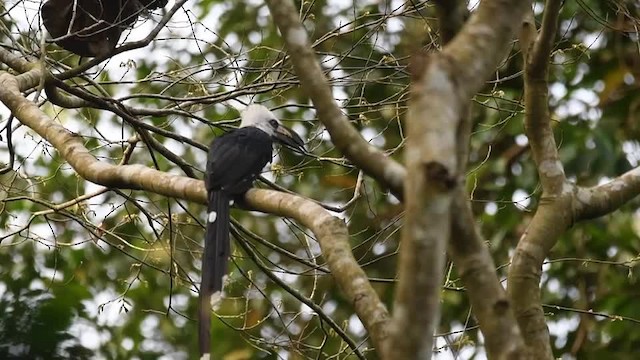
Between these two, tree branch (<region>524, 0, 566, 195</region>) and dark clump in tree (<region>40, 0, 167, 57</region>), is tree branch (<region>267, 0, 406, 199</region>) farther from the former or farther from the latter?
dark clump in tree (<region>40, 0, 167, 57</region>)

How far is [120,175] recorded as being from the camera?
349cm

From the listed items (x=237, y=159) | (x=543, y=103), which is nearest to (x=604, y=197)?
(x=543, y=103)

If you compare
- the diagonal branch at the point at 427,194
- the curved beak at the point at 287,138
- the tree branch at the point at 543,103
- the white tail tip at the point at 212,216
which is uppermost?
the curved beak at the point at 287,138

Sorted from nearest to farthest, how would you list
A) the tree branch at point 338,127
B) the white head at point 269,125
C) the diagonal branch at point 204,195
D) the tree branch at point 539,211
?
the tree branch at point 338,127 → the diagonal branch at point 204,195 → the tree branch at point 539,211 → the white head at point 269,125

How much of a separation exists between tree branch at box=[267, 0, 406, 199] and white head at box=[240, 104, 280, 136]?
2234 mm

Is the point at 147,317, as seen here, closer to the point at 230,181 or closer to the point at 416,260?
the point at 230,181

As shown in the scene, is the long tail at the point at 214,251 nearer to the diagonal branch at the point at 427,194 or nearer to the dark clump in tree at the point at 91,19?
the dark clump in tree at the point at 91,19

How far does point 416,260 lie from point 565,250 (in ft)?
12.0

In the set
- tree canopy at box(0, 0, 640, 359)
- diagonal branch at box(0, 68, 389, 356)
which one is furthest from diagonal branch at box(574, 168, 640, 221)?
diagonal branch at box(0, 68, 389, 356)

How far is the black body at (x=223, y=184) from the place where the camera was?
11.9 feet

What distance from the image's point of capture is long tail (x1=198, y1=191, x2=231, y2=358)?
11.7 ft

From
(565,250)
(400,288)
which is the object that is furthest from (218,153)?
(400,288)

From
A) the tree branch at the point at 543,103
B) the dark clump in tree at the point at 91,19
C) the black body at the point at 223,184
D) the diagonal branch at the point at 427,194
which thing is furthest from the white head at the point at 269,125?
the diagonal branch at the point at 427,194

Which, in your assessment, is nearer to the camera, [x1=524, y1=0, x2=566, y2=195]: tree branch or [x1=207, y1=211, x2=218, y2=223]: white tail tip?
[x1=524, y1=0, x2=566, y2=195]: tree branch
